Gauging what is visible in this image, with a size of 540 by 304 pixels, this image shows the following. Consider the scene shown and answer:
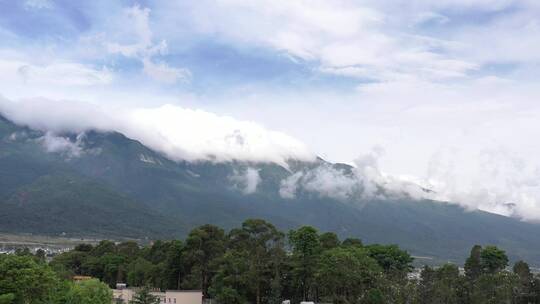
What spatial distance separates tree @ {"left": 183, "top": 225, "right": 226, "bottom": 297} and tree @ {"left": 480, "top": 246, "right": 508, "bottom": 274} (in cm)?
2513

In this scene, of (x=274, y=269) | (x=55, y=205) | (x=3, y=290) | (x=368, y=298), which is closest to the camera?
(x=3, y=290)

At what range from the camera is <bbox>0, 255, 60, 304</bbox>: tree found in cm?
3697

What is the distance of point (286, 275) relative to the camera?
53.8m

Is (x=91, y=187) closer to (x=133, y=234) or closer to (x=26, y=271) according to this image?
(x=133, y=234)

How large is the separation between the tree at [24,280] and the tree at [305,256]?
21.4 metres

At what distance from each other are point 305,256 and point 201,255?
11.4 m

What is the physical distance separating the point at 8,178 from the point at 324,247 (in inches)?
6527

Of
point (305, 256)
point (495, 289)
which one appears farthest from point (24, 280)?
point (495, 289)

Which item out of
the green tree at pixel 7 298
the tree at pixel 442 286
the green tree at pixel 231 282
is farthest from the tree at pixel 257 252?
the green tree at pixel 7 298

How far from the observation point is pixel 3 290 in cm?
3678

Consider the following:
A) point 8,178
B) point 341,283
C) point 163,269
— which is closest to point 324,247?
point 341,283

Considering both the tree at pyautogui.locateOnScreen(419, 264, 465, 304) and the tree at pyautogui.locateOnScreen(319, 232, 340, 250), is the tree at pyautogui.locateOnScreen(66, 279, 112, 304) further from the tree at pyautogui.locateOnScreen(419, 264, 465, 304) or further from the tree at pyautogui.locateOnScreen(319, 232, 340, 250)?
the tree at pyautogui.locateOnScreen(419, 264, 465, 304)

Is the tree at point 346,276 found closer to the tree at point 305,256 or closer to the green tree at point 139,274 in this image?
the tree at point 305,256

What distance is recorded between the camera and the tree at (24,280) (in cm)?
3697
